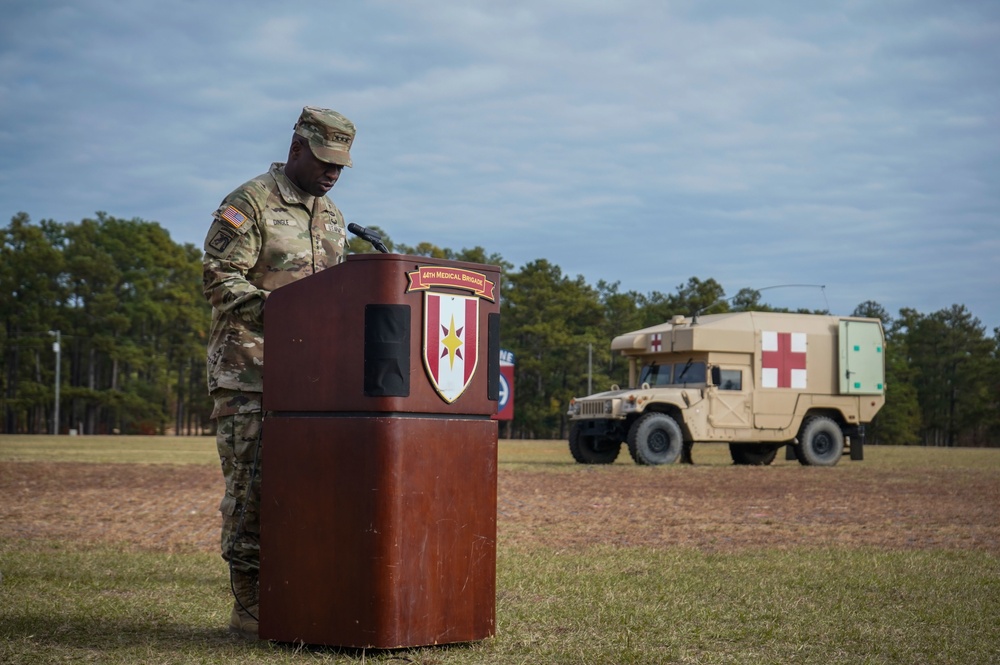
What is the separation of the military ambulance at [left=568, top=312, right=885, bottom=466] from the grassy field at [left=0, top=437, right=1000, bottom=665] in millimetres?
13473

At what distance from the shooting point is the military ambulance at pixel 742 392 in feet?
71.7

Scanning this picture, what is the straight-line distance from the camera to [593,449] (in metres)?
23.1

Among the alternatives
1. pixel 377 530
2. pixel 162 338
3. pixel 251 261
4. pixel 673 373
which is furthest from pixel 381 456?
pixel 162 338

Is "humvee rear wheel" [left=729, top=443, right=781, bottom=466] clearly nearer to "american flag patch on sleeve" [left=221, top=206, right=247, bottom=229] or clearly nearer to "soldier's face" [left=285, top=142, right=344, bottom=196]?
"soldier's face" [left=285, top=142, right=344, bottom=196]

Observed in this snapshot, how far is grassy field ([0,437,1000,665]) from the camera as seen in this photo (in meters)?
4.14

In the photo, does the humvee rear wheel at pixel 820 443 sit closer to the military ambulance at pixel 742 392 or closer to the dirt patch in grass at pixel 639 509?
the military ambulance at pixel 742 392

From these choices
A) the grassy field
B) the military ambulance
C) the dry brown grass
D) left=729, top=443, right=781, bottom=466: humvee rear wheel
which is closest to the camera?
the grassy field

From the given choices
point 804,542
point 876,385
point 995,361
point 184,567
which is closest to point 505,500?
point 804,542

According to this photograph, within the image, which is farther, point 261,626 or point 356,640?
point 261,626

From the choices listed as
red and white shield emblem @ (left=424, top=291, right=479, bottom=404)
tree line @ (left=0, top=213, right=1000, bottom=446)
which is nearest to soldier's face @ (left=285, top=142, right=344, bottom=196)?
red and white shield emblem @ (left=424, top=291, right=479, bottom=404)

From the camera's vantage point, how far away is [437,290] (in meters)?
4.05

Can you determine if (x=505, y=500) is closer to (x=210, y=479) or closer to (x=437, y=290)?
(x=210, y=479)

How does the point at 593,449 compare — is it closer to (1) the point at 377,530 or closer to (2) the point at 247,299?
(2) the point at 247,299

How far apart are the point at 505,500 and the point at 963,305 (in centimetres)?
8573
